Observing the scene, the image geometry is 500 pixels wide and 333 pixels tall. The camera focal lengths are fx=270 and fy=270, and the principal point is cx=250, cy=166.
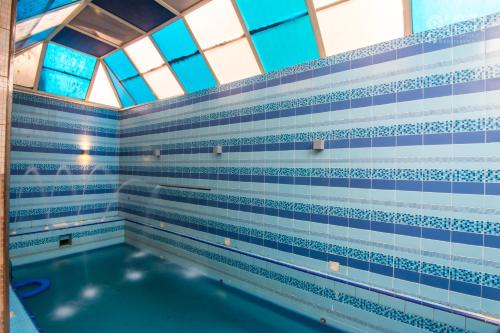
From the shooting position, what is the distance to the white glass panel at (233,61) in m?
4.70

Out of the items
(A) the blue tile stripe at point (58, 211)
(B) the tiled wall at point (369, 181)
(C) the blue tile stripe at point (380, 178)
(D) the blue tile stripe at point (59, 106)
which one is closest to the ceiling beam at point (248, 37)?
(B) the tiled wall at point (369, 181)

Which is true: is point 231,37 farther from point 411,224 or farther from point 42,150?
point 42,150

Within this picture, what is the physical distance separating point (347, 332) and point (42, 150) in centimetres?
725

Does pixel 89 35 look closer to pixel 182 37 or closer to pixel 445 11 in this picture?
pixel 182 37

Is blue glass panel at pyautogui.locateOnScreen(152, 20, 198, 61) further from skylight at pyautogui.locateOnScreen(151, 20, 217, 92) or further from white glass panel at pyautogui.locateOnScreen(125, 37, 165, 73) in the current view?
white glass panel at pyautogui.locateOnScreen(125, 37, 165, 73)

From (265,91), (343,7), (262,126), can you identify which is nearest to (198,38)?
(265,91)

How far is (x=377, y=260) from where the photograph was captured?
11.4ft

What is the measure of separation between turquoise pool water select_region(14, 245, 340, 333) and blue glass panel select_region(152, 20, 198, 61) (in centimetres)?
445

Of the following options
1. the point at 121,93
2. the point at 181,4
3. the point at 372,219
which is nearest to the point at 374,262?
the point at 372,219

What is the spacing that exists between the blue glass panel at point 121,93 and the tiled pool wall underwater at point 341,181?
1.26 m

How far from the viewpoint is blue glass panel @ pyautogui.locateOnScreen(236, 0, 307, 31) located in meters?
3.79

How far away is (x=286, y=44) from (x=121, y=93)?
519cm

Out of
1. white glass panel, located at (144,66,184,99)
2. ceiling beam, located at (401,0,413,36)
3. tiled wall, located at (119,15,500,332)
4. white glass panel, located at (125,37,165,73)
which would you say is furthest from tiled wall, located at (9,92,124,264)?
ceiling beam, located at (401,0,413,36)

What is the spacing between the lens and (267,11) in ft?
13.2
